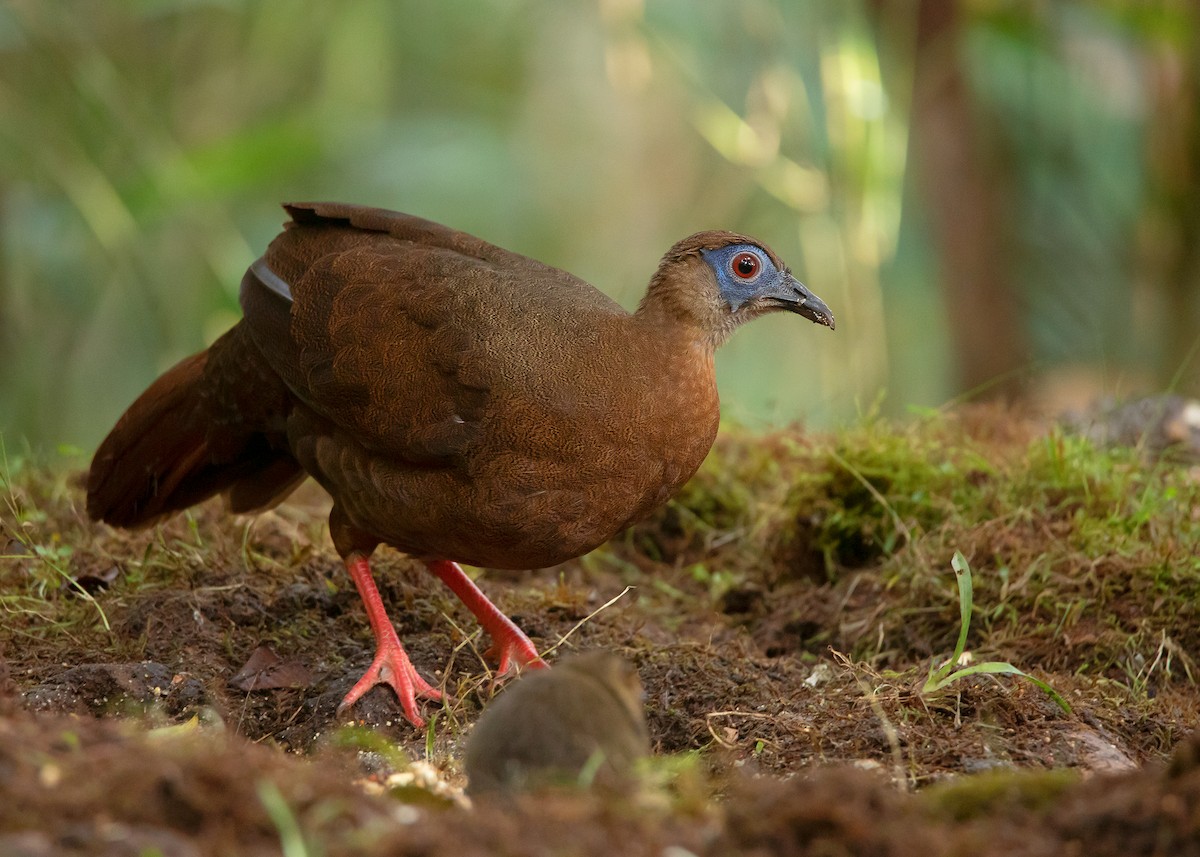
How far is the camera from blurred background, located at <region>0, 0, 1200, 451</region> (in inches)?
279

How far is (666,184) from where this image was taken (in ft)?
39.8

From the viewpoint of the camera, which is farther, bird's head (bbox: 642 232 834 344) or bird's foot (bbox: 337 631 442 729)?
bird's head (bbox: 642 232 834 344)

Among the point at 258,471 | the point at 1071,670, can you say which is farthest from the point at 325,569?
the point at 1071,670

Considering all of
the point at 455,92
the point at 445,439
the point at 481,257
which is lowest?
the point at 445,439

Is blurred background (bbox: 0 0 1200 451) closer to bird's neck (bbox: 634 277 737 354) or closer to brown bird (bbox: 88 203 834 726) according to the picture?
bird's neck (bbox: 634 277 737 354)

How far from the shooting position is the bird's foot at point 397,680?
359 cm

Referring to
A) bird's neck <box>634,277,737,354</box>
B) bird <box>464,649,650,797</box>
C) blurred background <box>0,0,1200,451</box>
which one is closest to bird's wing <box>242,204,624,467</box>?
bird's neck <box>634,277,737,354</box>

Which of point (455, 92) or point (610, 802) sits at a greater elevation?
point (455, 92)

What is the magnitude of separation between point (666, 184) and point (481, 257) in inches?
328

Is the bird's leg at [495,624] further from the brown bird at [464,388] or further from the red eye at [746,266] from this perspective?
the red eye at [746,266]

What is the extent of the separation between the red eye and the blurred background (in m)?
1.85

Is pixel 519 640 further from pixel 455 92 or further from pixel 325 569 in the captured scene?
pixel 455 92

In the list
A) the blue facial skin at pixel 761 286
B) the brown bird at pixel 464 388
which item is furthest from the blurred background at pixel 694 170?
the brown bird at pixel 464 388

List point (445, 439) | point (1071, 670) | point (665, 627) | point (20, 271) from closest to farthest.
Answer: point (445, 439) → point (1071, 670) → point (665, 627) → point (20, 271)
